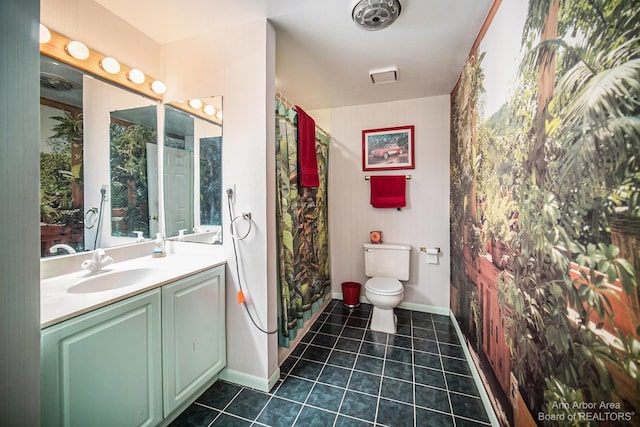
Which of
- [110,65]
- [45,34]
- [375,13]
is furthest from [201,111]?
[375,13]

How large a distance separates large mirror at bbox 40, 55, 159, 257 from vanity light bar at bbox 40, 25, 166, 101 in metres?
0.04

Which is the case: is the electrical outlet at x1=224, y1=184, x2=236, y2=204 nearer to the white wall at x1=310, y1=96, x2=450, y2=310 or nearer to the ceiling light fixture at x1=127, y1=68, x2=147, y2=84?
the ceiling light fixture at x1=127, y1=68, x2=147, y2=84

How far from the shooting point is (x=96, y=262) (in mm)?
1395

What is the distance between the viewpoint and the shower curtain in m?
1.87

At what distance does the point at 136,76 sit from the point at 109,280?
54.4 inches

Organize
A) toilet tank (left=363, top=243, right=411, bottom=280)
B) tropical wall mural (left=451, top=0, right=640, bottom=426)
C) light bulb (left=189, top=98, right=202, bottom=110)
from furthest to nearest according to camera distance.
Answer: toilet tank (left=363, top=243, right=411, bottom=280), light bulb (left=189, top=98, right=202, bottom=110), tropical wall mural (left=451, top=0, right=640, bottom=426)

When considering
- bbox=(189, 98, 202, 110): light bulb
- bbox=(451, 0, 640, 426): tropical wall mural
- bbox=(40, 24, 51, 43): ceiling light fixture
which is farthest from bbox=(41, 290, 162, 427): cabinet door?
bbox=(451, 0, 640, 426): tropical wall mural

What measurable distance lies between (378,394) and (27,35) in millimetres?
2261

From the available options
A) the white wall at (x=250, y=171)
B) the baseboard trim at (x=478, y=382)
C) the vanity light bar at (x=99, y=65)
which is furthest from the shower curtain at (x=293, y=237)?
the baseboard trim at (x=478, y=382)

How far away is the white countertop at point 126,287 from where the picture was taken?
3.15 ft

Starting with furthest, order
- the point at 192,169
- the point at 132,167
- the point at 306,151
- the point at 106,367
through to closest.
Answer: the point at 306,151 → the point at 192,169 → the point at 132,167 → the point at 106,367

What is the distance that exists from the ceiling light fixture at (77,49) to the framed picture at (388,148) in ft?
7.88

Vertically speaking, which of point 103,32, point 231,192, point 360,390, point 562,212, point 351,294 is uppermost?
point 103,32

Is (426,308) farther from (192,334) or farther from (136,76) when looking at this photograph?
(136,76)
